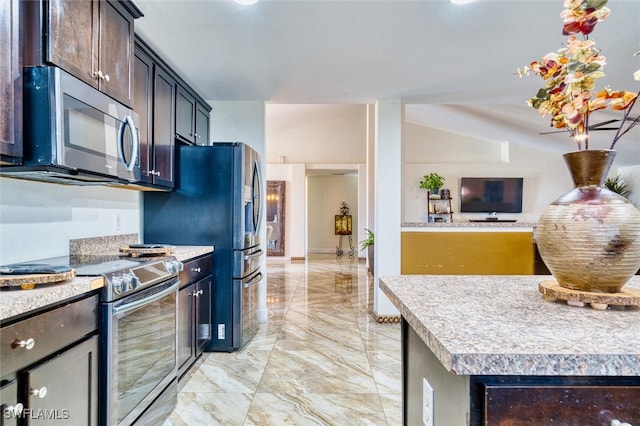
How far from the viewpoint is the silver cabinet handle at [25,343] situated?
43.0 inches

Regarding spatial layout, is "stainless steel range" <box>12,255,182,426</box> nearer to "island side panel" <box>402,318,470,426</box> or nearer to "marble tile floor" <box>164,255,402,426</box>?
"marble tile floor" <box>164,255,402,426</box>

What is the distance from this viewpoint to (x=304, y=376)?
8.67ft

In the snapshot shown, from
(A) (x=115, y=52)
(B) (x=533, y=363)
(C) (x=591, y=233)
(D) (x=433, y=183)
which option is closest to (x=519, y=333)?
(B) (x=533, y=363)

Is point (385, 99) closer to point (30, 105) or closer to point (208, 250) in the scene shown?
point (208, 250)

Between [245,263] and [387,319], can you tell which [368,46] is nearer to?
[245,263]

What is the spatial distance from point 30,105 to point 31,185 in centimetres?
63

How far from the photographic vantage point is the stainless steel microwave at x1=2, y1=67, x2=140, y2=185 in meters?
1.43

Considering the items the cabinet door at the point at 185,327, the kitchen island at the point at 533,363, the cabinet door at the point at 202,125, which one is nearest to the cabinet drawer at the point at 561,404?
the kitchen island at the point at 533,363

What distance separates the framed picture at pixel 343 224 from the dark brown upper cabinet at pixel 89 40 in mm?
9242

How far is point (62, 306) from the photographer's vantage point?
1305 mm

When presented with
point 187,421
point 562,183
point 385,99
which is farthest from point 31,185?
point 562,183

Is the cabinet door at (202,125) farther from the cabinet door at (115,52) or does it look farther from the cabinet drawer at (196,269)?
the cabinet door at (115,52)

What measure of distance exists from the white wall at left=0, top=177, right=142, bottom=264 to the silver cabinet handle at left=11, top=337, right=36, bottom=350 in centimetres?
82

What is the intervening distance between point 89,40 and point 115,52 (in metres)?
0.22
